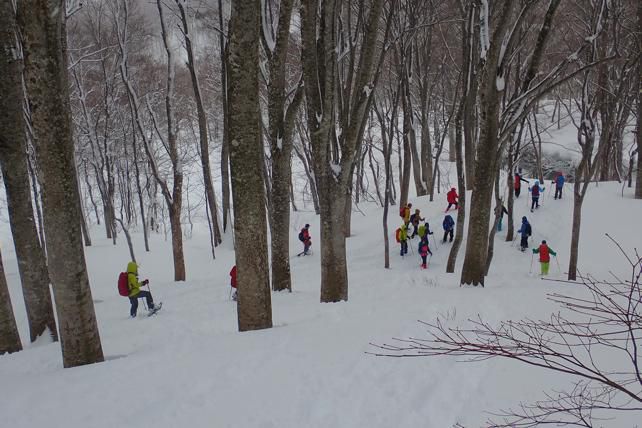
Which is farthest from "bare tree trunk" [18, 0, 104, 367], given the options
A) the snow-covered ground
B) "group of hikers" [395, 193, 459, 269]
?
"group of hikers" [395, 193, 459, 269]

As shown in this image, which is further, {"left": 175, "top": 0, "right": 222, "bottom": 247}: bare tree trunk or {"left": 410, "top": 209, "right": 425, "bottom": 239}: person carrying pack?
{"left": 410, "top": 209, "right": 425, "bottom": 239}: person carrying pack

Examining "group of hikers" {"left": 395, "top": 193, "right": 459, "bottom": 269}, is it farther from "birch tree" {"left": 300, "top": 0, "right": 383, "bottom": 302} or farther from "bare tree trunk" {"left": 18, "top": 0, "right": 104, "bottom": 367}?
"bare tree trunk" {"left": 18, "top": 0, "right": 104, "bottom": 367}

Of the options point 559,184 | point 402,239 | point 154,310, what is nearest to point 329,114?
point 154,310

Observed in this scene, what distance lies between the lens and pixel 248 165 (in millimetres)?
5016

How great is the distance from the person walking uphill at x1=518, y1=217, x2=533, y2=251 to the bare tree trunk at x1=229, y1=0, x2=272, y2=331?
10972 millimetres

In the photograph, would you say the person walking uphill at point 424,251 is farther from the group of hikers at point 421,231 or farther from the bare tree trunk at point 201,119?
the bare tree trunk at point 201,119

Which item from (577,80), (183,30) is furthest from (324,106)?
Answer: (577,80)

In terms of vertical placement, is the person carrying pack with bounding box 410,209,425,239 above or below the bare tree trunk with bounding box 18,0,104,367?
below

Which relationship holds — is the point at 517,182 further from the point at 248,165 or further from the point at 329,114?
the point at 248,165

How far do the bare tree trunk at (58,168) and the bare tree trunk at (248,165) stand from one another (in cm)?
169

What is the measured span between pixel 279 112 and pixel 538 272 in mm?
9314

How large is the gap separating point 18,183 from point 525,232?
530 inches

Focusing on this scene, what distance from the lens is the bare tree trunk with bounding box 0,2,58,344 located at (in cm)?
644

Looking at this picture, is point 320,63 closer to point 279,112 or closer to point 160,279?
point 279,112
